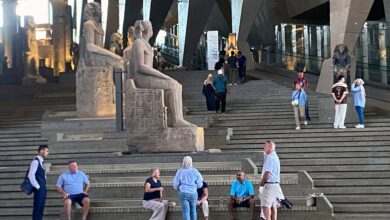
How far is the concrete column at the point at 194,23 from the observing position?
37.8m

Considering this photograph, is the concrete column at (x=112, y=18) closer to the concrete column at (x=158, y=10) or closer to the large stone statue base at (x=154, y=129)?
the concrete column at (x=158, y=10)

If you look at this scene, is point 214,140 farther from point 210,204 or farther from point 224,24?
point 224,24

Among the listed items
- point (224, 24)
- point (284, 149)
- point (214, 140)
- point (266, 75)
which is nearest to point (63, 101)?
point (266, 75)

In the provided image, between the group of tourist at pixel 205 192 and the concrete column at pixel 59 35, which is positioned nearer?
the group of tourist at pixel 205 192

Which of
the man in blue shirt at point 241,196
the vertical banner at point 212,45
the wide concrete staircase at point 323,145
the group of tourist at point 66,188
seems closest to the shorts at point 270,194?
the man in blue shirt at point 241,196

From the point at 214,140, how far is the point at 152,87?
2.58 meters

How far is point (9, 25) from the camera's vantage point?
4047 centimetres

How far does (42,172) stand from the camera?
36.7 feet

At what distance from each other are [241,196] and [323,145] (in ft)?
18.1

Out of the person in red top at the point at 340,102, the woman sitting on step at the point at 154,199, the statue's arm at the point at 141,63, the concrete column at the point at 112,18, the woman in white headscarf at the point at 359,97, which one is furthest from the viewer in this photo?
the concrete column at the point at 112,18

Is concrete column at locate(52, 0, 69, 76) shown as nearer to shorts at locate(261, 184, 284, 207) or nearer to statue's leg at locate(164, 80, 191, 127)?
statue's leg at locate(164, 80, 191, 127)

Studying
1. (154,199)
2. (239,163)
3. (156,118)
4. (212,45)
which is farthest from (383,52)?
(154,199)

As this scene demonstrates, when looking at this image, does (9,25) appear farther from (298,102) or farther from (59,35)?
(298,102)

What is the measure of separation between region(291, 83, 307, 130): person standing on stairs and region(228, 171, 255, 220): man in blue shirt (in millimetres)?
6933
